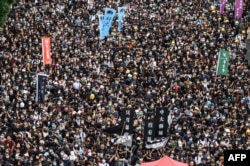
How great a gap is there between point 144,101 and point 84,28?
28.2 ft

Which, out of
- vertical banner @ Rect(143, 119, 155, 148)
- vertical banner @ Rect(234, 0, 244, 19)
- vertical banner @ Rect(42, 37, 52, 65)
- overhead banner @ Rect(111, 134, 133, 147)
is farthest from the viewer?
vertical banner @ Rect(234, 0, 244, 19)

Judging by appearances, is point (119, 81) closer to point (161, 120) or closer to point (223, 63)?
point (223, 63)

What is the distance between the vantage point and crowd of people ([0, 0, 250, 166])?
23.9 meters

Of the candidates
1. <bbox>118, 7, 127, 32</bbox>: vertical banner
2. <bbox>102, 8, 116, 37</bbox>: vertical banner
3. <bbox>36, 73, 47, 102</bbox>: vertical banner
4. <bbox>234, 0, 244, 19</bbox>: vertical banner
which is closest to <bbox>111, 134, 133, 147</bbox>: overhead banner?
<bbox>36, 73, 47, 102</bbox>: vertical banner

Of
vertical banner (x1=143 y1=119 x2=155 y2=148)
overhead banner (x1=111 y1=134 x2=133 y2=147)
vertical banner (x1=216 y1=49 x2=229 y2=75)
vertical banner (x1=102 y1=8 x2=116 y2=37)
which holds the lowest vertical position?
overhead banner (x1=111 y1=134 x2=133 y2=147)

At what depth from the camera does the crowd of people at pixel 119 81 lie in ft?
78.3

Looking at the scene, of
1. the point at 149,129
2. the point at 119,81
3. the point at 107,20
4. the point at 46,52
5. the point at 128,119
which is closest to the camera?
the point at 149,129

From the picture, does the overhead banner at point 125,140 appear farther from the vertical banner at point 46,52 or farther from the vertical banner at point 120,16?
the vertical banner at point 120,16

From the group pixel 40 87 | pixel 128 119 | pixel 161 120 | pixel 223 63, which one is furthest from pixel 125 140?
pixel 223 63

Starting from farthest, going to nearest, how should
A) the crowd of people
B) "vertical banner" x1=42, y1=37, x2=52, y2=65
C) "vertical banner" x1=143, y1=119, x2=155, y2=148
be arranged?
"vertical banner" x1=42, y1=37, x2=52, y2=65, the crowd of people, "vertical banner" x1=143, y1=119, x2=155, y2=148

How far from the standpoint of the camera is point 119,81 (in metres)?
29.6

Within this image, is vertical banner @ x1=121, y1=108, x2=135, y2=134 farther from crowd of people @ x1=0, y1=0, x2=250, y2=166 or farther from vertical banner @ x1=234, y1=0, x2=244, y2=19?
vertical banner @ x1=234, y1=0, x2=244, y2=19

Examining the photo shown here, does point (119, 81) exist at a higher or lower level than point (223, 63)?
lower

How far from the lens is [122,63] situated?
103ft
